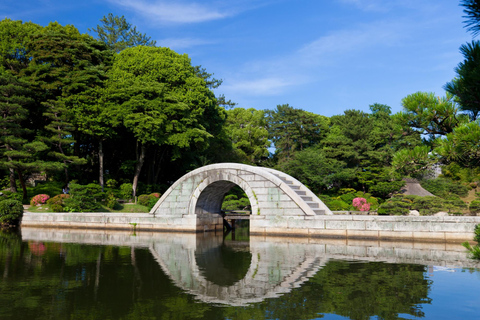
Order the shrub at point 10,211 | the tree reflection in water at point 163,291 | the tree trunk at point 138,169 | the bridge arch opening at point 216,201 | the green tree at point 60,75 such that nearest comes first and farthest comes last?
the tree reflection in water at point 163,291, the bridge arch opening at point 216,201, the shrub at point 10,211, the green tree at point 60,75, the tree trunk at point 138,169

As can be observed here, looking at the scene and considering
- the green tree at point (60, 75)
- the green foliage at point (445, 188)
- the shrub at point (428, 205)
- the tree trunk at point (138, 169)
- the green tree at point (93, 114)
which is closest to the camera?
the shrub at point (428, 205)

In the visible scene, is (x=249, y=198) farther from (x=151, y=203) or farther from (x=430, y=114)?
(x=430, y=114)

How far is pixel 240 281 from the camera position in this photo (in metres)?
9.27

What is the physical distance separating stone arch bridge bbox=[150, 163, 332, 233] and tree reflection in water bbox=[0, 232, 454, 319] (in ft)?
19.1

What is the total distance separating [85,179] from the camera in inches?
1324

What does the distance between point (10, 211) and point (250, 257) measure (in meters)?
17.4

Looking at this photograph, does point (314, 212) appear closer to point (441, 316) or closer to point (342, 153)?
point (441, 316)

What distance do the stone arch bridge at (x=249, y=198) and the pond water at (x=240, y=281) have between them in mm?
2515

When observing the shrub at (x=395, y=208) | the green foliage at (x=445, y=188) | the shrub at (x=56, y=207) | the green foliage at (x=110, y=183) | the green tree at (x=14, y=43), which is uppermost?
the green tree at (x=14, y=43)

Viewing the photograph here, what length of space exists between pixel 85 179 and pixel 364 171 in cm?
2606

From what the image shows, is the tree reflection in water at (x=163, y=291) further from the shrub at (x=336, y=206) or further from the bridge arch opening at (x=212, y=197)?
the shrub at (x=336, y=206)

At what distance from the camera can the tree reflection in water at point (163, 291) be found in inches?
262

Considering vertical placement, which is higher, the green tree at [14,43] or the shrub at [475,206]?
the green tree at [14,43]

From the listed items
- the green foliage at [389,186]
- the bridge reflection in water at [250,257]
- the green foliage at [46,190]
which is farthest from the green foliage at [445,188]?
the green foliage at [46,190]
